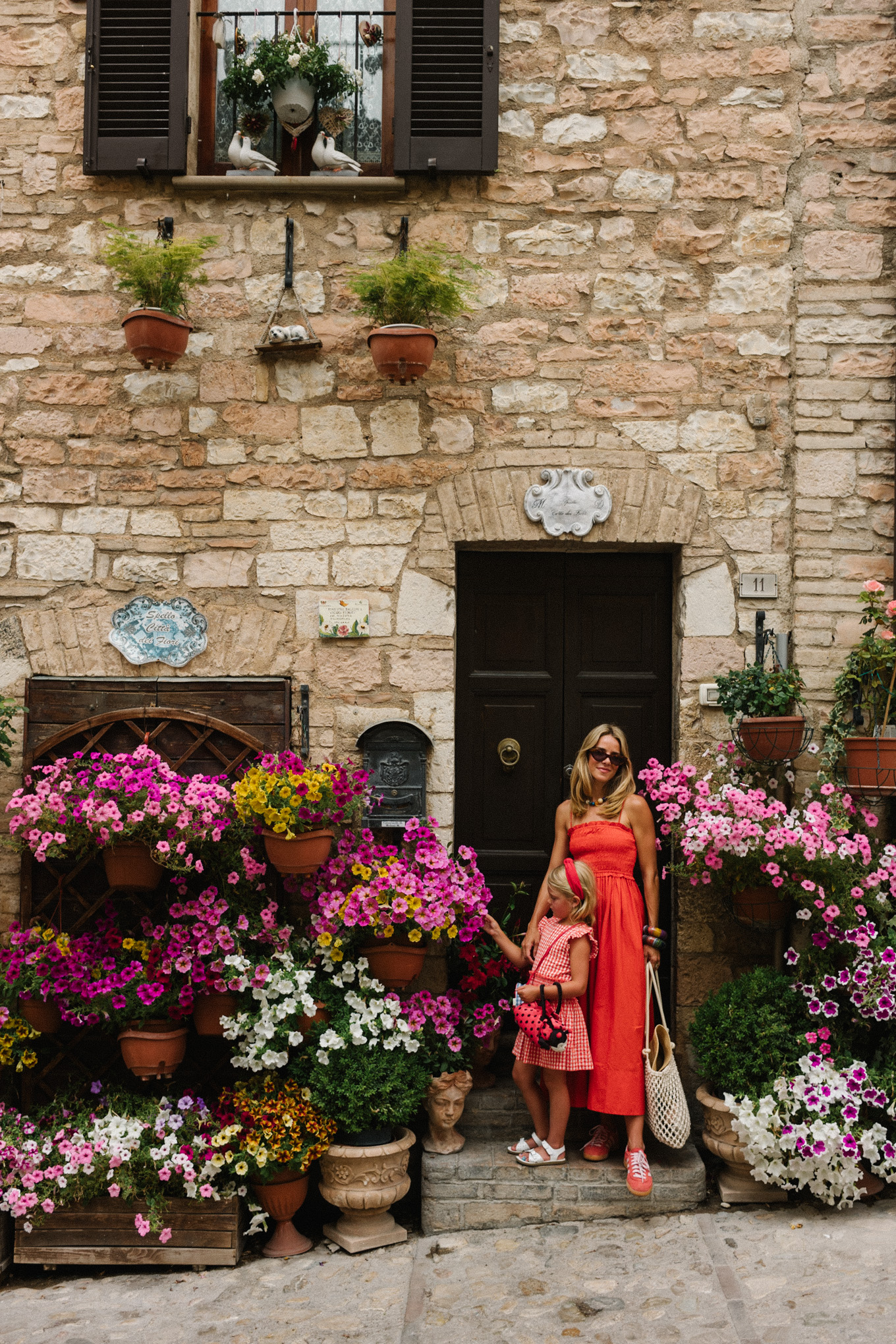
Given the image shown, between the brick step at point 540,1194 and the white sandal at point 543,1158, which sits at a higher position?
the white sandal at point 543,1158

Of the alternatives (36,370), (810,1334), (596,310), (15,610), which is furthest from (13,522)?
(810,1334)

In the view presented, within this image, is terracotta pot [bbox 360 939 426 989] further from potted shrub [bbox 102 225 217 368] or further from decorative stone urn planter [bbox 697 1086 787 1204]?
potted shrub [bbox 102 225 217 368]

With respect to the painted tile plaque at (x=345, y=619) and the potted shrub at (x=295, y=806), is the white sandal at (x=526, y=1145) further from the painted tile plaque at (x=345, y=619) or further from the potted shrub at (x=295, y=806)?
the painted tile plaque at (x=345, y=619)

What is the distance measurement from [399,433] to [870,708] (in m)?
2.25

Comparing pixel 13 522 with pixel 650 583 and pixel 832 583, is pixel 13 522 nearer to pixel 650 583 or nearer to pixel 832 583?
pixel 650 583

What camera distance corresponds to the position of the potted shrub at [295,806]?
383 cm

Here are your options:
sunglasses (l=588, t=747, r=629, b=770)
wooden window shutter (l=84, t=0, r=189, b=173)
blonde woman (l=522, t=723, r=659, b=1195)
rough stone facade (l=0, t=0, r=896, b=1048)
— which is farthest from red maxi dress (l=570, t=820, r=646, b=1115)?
wooden window shutter (l=84, t=0, r=189, b=173)

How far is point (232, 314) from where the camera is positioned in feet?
14.9

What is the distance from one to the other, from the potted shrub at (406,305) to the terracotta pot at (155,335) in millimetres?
737

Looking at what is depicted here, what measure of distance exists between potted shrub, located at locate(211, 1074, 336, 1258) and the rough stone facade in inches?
47.9

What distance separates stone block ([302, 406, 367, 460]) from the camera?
4.48 m

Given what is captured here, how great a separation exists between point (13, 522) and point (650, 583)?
9.09ft

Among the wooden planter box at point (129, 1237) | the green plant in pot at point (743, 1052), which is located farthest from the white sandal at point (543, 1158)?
the wooden planter box at point (129, 1237)

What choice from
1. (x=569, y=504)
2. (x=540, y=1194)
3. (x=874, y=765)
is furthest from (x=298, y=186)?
(x=540, y=1194)
